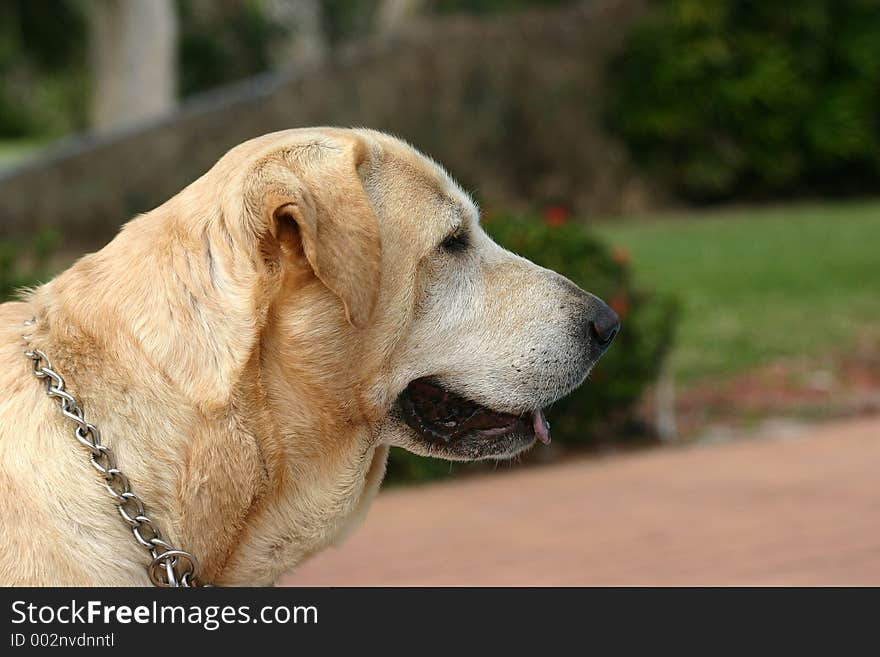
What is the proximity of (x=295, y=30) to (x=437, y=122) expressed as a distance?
24.8ft

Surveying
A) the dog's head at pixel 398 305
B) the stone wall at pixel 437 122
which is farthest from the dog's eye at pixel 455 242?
the stone wall at pixel 437 122

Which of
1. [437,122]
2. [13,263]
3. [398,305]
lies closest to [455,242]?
[398,305]

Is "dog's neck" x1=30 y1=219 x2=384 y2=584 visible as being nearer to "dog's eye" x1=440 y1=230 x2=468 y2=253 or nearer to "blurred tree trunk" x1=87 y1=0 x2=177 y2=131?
"dog's eye" x1=440 y1=230 x2=468 y2=253

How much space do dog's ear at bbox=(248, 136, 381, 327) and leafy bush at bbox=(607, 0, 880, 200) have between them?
17339mm

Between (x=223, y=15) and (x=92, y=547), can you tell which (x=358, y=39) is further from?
(x=92, y=547)

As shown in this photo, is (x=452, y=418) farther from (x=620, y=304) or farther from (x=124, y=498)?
(x=620, y=304)

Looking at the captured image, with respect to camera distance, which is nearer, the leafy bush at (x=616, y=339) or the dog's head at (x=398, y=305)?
the dog's head at (x=398, y=305)

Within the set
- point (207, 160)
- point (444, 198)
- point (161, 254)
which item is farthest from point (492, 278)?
point (207, 160)

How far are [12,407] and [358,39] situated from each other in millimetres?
26535

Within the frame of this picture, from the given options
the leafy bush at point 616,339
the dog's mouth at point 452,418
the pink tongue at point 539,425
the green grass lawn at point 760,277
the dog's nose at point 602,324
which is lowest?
the green grass lawn at point 760,277

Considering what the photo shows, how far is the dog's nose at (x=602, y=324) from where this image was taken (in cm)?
344

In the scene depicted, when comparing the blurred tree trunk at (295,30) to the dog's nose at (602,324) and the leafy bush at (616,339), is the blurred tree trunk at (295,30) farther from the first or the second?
the dog's nose at (602,324)

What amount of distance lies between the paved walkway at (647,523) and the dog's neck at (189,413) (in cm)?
229

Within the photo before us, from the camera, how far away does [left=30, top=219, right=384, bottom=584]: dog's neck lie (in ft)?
9.18
